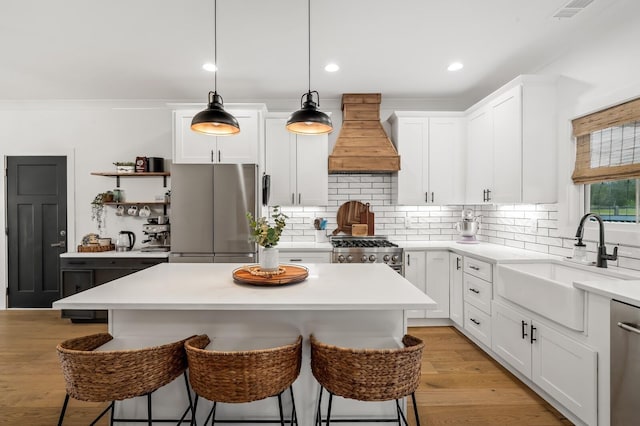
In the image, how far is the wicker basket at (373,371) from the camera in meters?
1.46

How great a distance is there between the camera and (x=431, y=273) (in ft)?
13.2

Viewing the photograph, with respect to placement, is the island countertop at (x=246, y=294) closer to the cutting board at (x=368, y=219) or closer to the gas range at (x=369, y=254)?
the gas range at (x=369, y=254)

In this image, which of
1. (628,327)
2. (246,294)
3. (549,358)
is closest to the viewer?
(628,327)

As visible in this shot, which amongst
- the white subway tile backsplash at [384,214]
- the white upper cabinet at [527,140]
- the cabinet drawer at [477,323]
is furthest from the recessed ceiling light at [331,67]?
the cabinet drawer at [477,323]

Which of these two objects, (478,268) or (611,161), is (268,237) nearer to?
(478,268)

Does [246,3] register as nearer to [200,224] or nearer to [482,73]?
[200,224]

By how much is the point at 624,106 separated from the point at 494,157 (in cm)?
120

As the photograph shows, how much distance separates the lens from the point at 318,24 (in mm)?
2701

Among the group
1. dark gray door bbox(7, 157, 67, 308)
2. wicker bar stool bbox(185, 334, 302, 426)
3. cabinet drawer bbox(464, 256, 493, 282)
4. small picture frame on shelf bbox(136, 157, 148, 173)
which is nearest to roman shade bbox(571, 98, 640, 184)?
cabinet drawer bbox(464, 256, 493, 282)

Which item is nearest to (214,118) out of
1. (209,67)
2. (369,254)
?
(209,67)

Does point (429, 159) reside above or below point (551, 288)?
above

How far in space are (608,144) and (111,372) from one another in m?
3.58

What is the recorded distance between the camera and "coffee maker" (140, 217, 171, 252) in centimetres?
444

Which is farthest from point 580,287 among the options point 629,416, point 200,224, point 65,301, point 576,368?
point 200,224
